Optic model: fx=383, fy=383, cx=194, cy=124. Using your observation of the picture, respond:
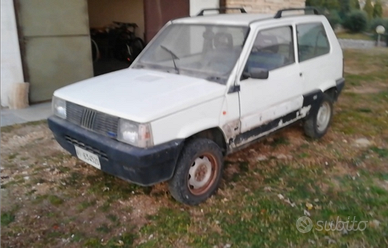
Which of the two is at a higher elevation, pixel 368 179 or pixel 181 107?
pixel 181 107

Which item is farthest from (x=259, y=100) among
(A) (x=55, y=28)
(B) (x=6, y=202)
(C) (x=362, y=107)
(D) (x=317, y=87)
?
(A) (x=55, y=28)

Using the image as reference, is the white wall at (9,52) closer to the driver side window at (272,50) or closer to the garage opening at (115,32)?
the garage opening at (115,32)

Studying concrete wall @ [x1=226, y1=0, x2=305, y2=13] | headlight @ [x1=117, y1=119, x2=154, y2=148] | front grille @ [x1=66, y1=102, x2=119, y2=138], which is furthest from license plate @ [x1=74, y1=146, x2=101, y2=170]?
concrete wall @ [x1=226, y1=0, x2=305, y2=13]

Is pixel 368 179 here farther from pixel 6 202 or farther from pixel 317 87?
pixel 6 202

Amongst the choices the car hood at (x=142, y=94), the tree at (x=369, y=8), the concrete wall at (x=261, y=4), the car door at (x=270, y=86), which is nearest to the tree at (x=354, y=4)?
the tree at (x=369, y=8)

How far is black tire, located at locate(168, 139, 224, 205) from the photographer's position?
3.50 meters

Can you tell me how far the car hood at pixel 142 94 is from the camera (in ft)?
10.8

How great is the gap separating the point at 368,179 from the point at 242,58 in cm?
201

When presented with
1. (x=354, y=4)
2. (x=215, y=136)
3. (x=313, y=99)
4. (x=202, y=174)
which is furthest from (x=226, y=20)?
(x=354, y=4)

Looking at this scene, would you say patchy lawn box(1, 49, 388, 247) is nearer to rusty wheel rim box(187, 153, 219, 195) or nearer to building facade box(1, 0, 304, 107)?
rusty wheel rim box(187, 153, 219, 195)

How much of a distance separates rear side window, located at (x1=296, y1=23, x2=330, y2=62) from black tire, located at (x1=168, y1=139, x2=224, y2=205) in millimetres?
1929

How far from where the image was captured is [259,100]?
4.20 metres

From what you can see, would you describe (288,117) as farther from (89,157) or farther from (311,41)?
(89,157)

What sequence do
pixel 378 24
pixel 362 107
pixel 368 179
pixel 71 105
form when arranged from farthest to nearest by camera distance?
pixel 378 24 → pixel 362 107 → pixel 368 179 → pixel 71 105
